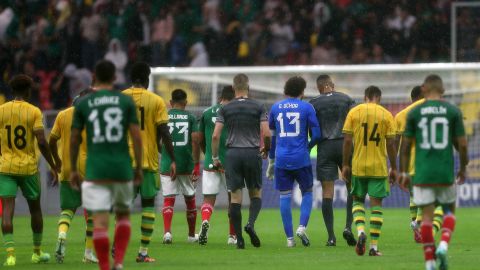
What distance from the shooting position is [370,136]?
612 inches

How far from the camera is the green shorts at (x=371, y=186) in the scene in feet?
50.6

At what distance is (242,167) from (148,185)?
239cm

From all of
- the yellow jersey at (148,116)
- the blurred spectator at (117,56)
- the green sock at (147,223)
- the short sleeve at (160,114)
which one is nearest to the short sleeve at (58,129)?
the yellow jersey at (148,116)

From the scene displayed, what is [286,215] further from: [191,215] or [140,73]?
[140,73]

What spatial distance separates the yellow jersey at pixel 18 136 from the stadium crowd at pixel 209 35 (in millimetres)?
15952

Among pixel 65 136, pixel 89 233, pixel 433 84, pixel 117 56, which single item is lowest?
pixel 89 233

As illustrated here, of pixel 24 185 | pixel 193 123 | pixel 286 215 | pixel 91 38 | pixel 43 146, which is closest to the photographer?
pixel 43 146

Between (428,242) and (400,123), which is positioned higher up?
(400,123)

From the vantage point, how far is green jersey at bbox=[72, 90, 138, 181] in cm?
1158

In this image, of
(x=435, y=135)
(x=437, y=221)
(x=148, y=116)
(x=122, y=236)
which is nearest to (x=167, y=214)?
(x=148, y=116)

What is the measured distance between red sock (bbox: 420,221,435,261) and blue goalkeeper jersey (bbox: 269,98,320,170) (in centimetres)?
476

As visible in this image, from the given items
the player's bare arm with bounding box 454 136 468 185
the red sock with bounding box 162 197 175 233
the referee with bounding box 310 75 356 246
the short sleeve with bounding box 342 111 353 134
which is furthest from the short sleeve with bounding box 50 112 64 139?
the player's bare arm with bounding box 454 136 468 185

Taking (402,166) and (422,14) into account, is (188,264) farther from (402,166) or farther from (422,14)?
(422,14)

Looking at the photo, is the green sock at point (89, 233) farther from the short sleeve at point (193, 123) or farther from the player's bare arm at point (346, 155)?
the short sleeve at point (193, 123)
